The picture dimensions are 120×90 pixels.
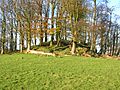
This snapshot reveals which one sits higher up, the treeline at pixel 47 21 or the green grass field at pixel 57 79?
the treeline at pixel 47 21

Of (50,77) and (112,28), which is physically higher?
(112,28)

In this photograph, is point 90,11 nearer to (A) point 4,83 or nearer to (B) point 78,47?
(B) point 78,47

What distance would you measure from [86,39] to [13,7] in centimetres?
2006

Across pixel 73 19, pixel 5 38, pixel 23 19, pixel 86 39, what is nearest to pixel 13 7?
pixel 23 19

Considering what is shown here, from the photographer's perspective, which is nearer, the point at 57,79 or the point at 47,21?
the point at 57,79

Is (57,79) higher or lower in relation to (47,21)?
lower

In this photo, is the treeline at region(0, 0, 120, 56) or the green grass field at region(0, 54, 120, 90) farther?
the treeline at region(0, 0, 120, 56)

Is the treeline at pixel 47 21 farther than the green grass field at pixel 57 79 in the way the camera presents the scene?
Yes

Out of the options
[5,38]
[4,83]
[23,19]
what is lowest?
[4,83]

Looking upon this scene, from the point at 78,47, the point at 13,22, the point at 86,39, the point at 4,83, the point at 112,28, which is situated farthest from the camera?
the point at 112,28

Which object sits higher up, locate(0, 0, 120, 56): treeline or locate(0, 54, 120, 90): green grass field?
locate(0, 0, 120, 56): treeline

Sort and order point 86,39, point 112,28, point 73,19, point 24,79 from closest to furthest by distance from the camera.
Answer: point 24,79
point 73,19
point 86,39
point 112,28

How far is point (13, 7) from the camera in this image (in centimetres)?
4275

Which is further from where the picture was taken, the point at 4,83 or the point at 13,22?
the point at 13,22
